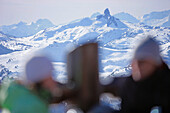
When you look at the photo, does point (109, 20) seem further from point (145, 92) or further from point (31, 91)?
point (31, 91)

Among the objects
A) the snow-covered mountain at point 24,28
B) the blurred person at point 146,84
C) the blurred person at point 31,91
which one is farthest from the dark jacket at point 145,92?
the snow-covered mountain at point 24,28

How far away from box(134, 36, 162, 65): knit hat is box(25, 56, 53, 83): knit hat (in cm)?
44

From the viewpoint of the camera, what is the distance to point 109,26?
12456 centimetres

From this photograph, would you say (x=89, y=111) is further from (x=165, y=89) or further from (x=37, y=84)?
(x=165, y=89)

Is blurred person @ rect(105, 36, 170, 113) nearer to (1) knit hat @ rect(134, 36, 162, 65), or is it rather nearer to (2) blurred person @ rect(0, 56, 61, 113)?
(1) knit hat @ rect(134, 36, 162, 65)

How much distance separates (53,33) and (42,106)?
419 ft

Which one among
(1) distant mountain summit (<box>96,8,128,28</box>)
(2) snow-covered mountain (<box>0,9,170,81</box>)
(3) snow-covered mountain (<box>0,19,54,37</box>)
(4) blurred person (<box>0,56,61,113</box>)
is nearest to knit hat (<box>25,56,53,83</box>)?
(4) blurred person (<box>0,56,61,113</box>)

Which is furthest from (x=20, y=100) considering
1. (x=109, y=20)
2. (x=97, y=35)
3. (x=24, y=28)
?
(x=24, y=28)

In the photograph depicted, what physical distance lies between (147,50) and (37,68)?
518 mm

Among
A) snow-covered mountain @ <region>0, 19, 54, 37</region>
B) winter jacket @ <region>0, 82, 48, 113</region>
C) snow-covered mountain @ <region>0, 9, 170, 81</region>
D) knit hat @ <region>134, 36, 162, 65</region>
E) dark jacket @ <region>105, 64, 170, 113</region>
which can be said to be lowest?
snow-covered mountain @ <region>0, 19, 54, 37</region>

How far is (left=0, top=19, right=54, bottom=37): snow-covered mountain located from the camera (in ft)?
447

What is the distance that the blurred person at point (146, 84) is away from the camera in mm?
1289

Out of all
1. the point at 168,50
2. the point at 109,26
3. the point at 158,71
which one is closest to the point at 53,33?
the point at 109,26

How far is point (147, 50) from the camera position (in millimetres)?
1267
